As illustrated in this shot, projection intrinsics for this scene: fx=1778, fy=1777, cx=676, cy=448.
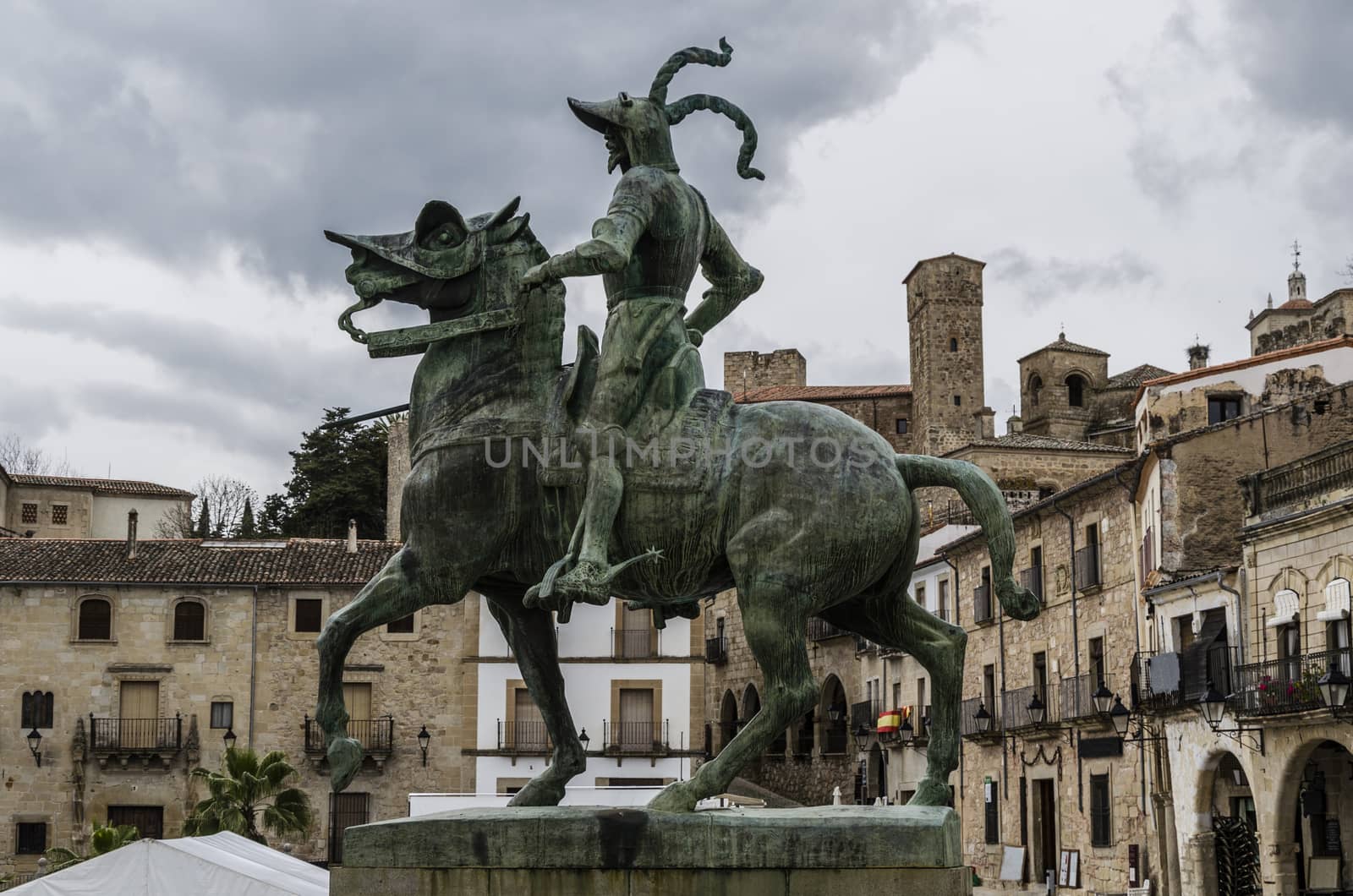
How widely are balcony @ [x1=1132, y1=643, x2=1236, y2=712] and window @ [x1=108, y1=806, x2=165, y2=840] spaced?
25973 mm

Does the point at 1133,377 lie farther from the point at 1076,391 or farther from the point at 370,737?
the point at 370,737

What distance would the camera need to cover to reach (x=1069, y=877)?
3997cm

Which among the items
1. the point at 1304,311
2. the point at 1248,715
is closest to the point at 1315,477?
the point at 1248,715

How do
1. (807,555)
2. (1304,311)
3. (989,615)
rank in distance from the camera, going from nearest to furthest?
(807,555) → (989,615) → (1304,311)

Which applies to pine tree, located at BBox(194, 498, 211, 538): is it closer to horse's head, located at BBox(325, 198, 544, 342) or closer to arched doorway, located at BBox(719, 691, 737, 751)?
arched doorway, located at BBox(719, 691, 737, 751)

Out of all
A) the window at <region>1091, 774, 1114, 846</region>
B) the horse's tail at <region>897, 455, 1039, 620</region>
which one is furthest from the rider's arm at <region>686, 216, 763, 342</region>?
the window at <region>1091, 774, 1114, 846</region>

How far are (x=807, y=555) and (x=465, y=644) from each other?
42.4 meters

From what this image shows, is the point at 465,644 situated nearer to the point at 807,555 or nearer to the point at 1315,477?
the point at 1315,477

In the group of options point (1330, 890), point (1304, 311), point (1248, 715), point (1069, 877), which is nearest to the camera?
point (1330, 890)

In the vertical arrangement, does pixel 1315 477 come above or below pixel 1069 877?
above

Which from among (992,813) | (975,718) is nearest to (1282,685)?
(975,718)

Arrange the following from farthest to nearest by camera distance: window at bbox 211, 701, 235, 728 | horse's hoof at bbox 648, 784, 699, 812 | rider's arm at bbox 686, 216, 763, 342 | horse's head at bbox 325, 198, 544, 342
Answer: window at bbox 211, 701, 235, 728 < rider's arm at bbox 686, 216, 763, 342 < horse's head at bbox 325, 198, 544, 342 < horse's hoof at bbox 648, 784, 699, 812

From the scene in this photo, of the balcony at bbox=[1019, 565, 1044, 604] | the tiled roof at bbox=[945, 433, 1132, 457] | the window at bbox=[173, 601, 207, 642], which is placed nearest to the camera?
the balcony at bbox=[1019, 565, 1044, 604]

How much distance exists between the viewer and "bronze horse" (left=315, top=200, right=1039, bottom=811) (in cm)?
715
